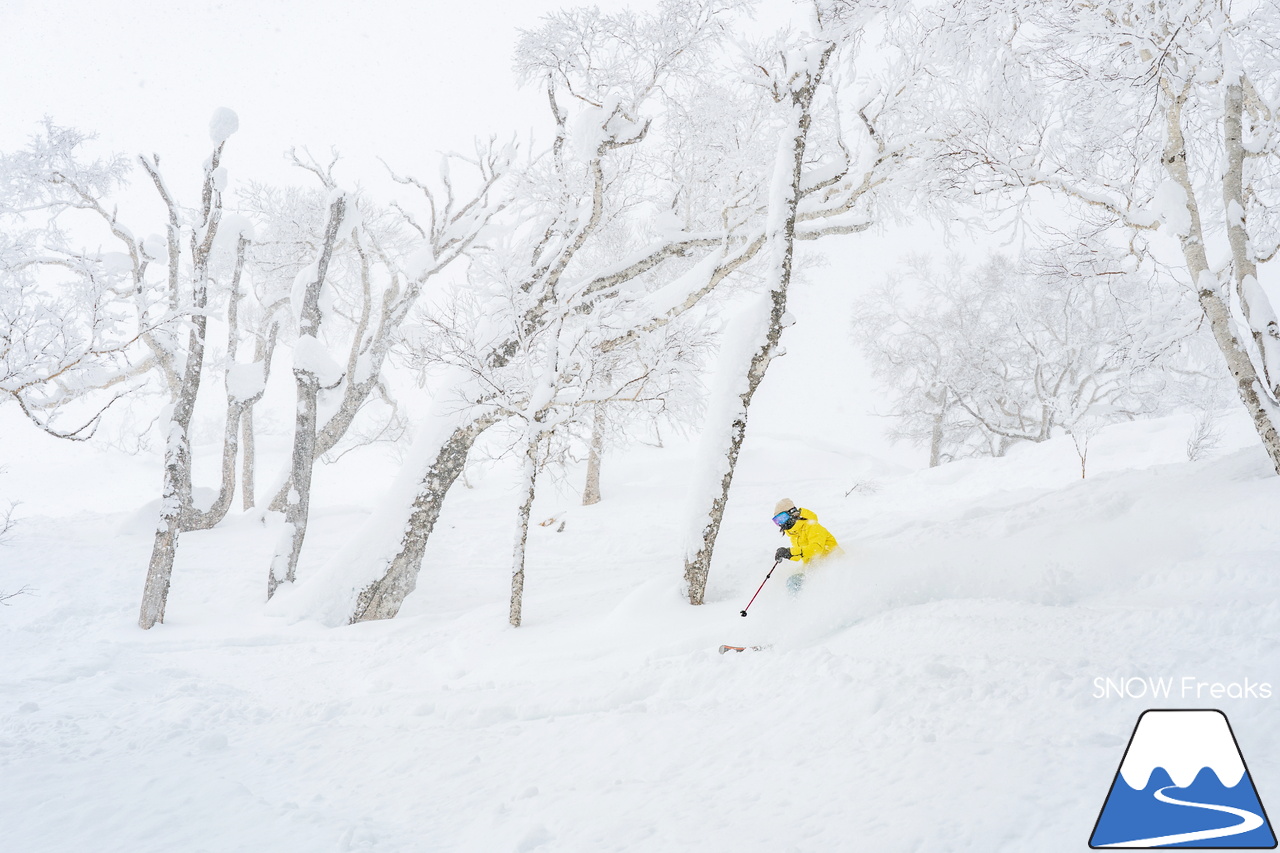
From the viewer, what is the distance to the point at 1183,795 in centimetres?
222

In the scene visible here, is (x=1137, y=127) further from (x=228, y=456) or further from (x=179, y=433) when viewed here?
(x=228, y=456)

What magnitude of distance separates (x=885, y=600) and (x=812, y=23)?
6.42m

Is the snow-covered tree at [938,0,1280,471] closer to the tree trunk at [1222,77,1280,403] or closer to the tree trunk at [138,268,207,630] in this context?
the tree trunk at [1222,77,1280,403]

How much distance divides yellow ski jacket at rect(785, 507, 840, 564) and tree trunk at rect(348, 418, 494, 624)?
4.28m

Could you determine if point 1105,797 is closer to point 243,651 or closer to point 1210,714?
point 1210,714

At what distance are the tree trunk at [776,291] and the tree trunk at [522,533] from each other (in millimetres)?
2036

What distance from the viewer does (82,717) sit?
455 cm

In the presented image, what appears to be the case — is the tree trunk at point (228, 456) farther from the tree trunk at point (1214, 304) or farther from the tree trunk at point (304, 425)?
the tree trunk at point (1214, 304)

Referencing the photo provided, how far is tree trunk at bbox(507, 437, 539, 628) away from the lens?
7.41m

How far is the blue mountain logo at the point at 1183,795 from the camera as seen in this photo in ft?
6.61

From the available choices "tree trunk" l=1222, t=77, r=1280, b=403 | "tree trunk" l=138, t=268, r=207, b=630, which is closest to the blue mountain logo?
"tree trunk" l=1222, t=77, r=1280, b=403

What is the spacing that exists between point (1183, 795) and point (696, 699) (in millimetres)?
2473

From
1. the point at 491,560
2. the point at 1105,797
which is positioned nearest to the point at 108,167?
the point at 491,560

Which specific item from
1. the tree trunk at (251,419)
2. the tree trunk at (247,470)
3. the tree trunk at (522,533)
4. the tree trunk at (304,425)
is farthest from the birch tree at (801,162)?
the tree trunk at (247,470)
